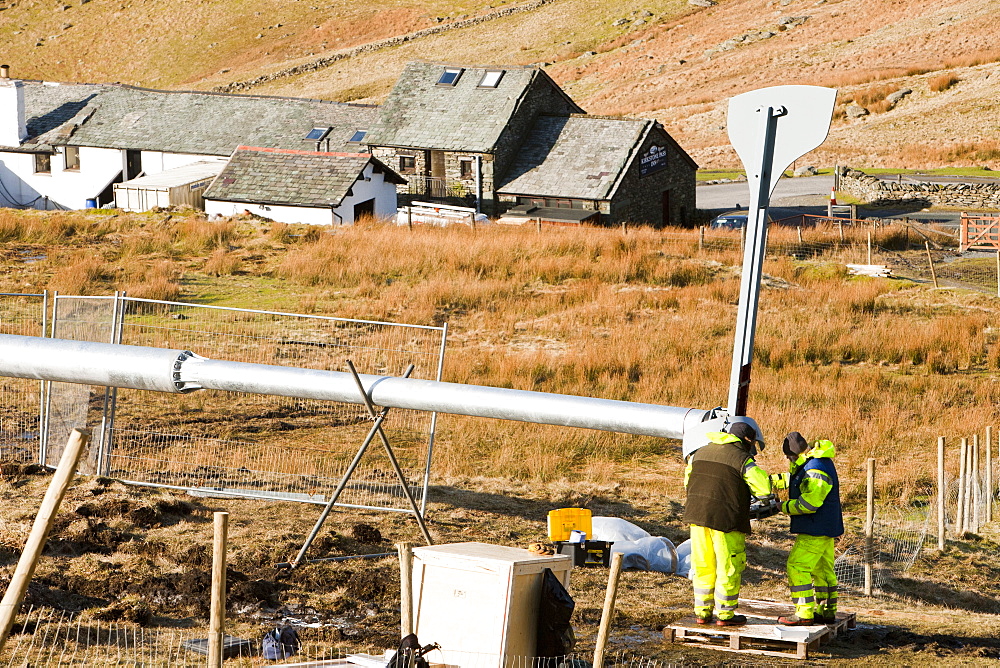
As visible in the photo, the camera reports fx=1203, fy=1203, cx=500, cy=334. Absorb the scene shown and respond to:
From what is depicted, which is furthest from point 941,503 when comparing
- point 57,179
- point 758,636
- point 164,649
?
point 57,179

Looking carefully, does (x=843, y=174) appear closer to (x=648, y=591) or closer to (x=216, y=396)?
(x=216, y=396)

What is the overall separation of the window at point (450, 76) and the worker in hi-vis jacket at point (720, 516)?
34272mm

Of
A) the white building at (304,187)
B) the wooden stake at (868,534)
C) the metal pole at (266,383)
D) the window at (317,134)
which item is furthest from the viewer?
the window at (317,134)

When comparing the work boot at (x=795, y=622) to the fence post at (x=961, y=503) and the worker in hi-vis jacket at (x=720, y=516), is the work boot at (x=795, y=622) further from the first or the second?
the fence post at (x=961, y=503)

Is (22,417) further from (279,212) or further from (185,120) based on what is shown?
(185,120)

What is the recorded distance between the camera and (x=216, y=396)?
17.3 m

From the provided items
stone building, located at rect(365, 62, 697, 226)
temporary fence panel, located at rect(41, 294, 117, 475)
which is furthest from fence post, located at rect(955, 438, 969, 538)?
stone building, located at rect(365, 62, 697, 226)

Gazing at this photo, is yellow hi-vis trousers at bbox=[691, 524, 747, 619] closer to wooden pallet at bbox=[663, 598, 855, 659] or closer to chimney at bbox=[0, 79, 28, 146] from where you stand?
wooden pallet at bbox=[663, 598, 855, 659]

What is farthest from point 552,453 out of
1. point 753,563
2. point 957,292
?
point 957,292

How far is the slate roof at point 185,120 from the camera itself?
42.3 meters

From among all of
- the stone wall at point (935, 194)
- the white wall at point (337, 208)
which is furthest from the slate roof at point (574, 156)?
the stone wall at point (935, 194)

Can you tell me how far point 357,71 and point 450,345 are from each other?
278 feet

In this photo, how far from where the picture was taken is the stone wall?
45.1 m

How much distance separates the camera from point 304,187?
3550 centimetres
